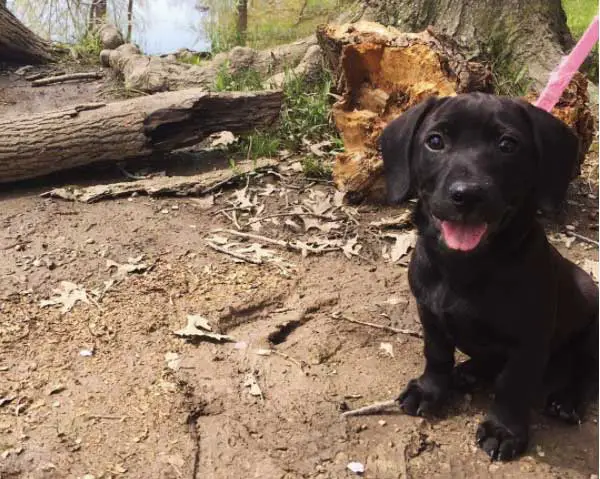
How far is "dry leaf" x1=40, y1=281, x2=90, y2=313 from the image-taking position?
12.7 feet

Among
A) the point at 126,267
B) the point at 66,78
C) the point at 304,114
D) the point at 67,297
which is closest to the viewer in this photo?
the point at 67,297

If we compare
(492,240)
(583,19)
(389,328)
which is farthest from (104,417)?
(583,19)

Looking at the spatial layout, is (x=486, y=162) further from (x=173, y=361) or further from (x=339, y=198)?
(x=339, y=198)

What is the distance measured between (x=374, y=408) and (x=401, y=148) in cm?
113

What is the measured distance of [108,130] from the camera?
5.30 metres

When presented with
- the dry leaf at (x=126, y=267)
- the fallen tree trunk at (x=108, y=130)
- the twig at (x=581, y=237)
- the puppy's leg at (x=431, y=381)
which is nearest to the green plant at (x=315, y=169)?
the fallen tree trunk at (x=108, y=130)

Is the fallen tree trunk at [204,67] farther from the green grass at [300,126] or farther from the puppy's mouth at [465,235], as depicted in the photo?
the puppy's mouth at [465,235]

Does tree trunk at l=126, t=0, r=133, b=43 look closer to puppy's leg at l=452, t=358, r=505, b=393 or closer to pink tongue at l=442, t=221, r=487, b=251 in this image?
puppy's leg at l=452, t=358, r=505, b=393

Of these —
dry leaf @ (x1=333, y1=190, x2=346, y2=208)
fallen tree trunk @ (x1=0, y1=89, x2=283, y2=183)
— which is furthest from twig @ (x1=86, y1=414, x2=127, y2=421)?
fallen tree trunk @ (x1=0, y1=89, x2=283, y2=183)

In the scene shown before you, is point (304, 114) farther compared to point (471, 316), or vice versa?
point (304, 114)

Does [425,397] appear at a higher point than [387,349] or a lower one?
higher

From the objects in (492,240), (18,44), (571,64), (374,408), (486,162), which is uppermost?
(571,64)

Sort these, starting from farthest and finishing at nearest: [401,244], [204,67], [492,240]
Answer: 1. [204,67]
2. [401,244]
3. [492,240]

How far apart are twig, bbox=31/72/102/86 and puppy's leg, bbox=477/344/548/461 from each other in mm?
6586
